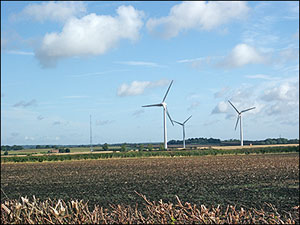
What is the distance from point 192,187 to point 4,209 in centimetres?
2621

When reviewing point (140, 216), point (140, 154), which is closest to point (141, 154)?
point (140, 154)

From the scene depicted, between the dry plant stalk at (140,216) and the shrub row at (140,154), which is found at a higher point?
the dry plant stalk at (140,216)

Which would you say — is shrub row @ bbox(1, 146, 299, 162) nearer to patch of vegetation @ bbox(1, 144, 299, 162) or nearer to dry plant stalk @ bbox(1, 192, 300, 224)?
patch of vegetation @ bbox(1, 144, 299, 162)

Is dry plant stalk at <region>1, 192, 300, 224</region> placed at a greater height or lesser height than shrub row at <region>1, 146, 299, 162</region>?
greater

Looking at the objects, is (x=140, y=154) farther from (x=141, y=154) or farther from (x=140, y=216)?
(x=140, y=216)

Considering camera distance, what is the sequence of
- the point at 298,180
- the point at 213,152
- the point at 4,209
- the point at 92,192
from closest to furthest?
the point at 4,209 < the point at 92,192 < the point at 298,180 < the point at 213,152

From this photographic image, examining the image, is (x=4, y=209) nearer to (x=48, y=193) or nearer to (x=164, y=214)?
(x=164, y=214)

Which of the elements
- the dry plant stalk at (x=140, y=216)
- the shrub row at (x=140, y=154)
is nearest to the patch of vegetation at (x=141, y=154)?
the shrub row at (x=140, y=154)

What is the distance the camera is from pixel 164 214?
369 centimetres

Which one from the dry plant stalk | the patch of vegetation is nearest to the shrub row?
the patch of vegetation

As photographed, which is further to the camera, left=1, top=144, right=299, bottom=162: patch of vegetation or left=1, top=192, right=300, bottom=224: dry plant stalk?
left=1, top=144, right=299, bottom=162: patch of vegetation

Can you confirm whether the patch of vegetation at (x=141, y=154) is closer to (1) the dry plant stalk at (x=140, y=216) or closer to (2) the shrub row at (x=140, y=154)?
(2) the shrub row at (x=140, y=154)

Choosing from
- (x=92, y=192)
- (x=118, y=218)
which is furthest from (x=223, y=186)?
(x=118, y=218)

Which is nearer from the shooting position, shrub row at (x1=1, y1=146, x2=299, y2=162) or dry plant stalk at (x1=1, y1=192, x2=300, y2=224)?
dry plant stalk at (x1=1, y1=192, x2=300, y2=224)
